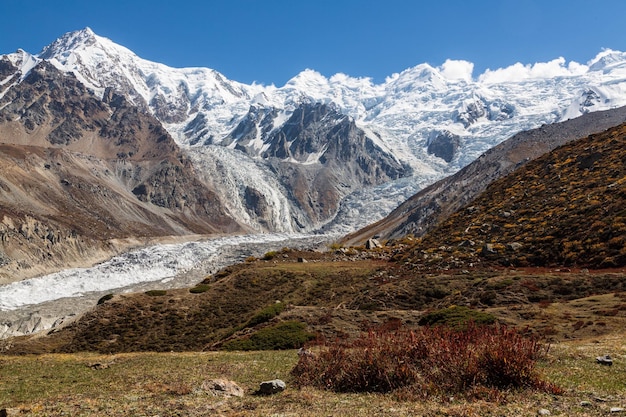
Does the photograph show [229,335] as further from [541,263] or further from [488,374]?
[541,263]

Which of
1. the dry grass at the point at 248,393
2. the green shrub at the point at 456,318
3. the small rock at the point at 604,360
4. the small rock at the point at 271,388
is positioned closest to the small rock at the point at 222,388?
the dry grass at the point at 248,393

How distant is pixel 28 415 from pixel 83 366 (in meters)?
12.7

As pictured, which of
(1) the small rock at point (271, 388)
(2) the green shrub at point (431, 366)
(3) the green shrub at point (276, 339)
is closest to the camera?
(2) the green shrub at point (431, 366)

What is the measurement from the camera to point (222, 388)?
629 inches

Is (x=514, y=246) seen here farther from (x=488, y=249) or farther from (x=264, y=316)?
(x=264, y=316)

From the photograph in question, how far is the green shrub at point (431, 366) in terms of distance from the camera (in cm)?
1365

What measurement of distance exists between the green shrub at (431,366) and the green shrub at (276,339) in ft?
37.2

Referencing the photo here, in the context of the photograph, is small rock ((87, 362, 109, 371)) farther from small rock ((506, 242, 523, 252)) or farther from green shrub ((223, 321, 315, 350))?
small rock ((506, 242, 523, 252))

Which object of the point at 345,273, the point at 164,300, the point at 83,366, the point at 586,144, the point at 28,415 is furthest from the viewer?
the point at 586,144

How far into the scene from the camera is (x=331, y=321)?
3234cm

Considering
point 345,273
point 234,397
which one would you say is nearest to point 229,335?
point 234,397

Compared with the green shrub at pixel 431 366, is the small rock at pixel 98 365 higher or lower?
lower

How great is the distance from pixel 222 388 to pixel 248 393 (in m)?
0.90

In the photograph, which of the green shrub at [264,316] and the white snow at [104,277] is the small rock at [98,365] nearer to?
the green shrub at [264,316]
